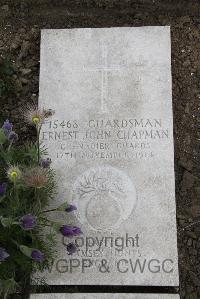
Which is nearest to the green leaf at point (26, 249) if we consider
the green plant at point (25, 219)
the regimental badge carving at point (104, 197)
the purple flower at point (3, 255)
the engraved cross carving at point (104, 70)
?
the green plant at point (25, 219)

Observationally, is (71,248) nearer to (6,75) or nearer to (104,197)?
(104,197)

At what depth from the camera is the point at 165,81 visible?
395cm

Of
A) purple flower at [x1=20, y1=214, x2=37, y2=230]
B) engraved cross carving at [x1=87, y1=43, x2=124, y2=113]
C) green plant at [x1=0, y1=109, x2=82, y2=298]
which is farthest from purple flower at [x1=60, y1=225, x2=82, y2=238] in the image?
engraved cross carving at [x1=87, y1=43, x2=124, y2=113]

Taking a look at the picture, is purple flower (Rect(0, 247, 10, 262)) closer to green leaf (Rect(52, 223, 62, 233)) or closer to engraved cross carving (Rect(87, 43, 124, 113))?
green leaf (Rect(52, 223, 62, 233))

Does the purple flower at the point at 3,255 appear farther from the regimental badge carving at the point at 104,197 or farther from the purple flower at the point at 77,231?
the regimental badge carving at the point at 104,197

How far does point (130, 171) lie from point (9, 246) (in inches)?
39.7

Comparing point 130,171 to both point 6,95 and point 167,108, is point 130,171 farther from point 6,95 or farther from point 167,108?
point 6,95

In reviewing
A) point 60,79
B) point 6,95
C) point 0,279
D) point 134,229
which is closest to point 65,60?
point 60,79

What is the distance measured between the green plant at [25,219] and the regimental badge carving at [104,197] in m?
0.23

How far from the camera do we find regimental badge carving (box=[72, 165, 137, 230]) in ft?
11.8

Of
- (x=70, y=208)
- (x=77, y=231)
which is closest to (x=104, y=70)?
(x=70, y=208)

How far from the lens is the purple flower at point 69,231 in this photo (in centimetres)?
329

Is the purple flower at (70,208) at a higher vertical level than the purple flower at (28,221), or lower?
higher

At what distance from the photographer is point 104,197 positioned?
3.66m
